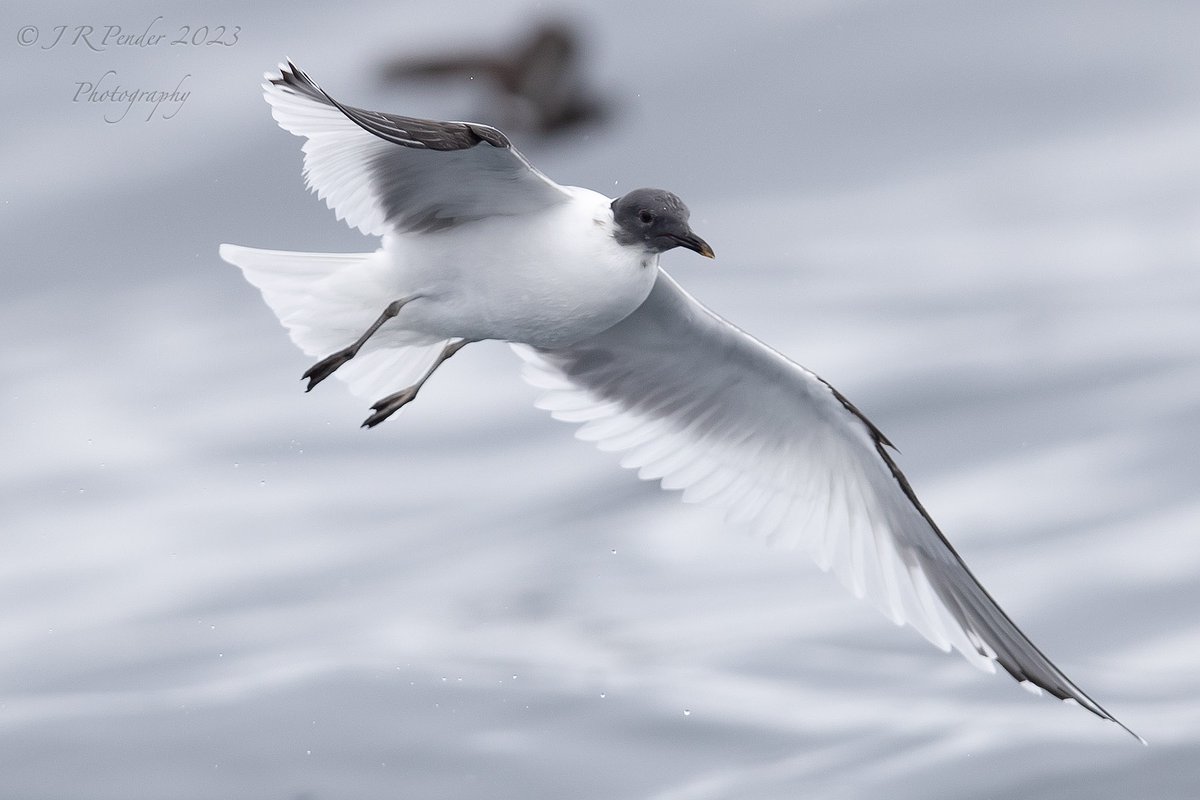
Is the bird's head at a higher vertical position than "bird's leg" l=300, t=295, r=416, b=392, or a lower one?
higher

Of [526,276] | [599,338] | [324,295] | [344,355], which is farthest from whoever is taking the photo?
[599,338]

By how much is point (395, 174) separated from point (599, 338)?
4.37ft

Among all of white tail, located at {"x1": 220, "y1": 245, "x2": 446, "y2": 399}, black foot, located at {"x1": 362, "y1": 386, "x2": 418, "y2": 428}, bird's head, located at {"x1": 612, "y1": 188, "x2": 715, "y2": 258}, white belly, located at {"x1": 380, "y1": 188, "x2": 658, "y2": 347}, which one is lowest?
black foot, located at {"x1": 362, "y1": 386, "x2": 418, "y2": 428}

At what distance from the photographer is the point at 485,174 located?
6.98 meters

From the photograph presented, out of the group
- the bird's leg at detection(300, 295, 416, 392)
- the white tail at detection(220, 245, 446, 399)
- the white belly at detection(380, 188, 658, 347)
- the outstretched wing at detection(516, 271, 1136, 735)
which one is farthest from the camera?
the outstretched wing at detection(516, 271, 1136, 735)

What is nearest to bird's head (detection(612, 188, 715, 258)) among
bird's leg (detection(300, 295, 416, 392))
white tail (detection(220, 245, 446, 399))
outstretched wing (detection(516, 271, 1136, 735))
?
outstretched wing (detection(516, 271, 1136, 735))

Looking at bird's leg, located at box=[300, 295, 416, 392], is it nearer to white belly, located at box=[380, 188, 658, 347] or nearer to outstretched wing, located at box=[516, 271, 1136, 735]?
white belly, located at box=[380, 188, 658, 347]

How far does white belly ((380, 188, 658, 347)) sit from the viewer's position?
6887mm

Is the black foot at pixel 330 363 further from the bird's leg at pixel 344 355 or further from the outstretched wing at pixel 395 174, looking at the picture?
the outstretched wing at pixel 395 174

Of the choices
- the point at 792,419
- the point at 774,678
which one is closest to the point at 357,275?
the point at 792,419

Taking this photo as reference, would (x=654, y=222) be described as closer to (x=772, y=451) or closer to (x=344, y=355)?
(x=344, y=355)

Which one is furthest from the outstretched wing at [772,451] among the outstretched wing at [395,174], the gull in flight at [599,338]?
the outstretched wing at [395,174]

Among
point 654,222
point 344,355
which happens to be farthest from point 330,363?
point 654,222

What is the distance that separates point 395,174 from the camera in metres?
7.31
